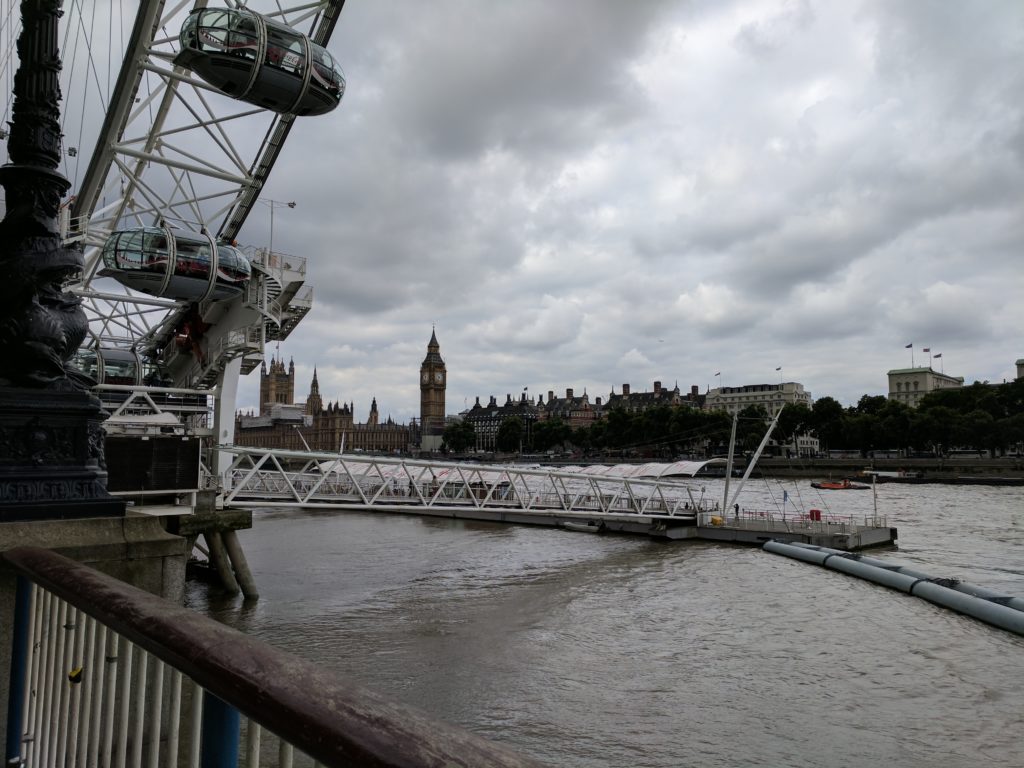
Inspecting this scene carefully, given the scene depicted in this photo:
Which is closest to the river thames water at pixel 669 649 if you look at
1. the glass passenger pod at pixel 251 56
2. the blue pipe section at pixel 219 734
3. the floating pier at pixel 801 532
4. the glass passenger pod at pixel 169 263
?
the floating pier at pixel 801 532

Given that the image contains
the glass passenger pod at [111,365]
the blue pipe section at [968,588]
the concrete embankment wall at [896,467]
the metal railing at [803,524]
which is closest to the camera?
the blue pipe section at [968,588]

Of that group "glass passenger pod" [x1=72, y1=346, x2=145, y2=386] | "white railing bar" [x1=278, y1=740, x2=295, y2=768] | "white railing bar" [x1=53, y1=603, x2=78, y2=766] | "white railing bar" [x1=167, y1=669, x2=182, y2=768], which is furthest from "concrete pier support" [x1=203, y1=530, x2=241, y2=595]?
"white railing bar" [x1=278, y1=740, x2=295, y2=768]

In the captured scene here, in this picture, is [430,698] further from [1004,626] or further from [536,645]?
[1004,626]

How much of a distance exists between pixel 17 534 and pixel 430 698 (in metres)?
13.2

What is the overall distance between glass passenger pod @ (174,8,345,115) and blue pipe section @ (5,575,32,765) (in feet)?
62.9

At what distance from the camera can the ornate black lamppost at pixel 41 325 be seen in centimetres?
452

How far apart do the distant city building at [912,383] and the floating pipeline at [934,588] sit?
16244 cm

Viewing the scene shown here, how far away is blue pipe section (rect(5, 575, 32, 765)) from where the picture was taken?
12.1 feet

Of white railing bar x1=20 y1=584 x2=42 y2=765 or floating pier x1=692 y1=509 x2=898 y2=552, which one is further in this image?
floating pier x1=692 y1=509 x2=898 y2=552

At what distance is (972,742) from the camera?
45.8ft

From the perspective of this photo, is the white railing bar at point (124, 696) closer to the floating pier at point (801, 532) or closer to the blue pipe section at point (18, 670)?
the blue pipe section at point (18, 670)

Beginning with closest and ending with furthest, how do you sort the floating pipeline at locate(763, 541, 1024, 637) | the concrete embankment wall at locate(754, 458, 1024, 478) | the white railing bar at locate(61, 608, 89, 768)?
the white railing bar at locate(61, 608, 89, 768), the floating pipeline at locate(763, 541, 1024, 637), the concrete embankment wall at locate(754, 458, 1024, 478)

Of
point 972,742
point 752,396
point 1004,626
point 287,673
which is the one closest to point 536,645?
point 972,742

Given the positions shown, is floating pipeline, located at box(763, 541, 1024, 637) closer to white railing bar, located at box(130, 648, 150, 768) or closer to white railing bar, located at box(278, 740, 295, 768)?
white railing bar, located at box(130, 648, 150, 768)
